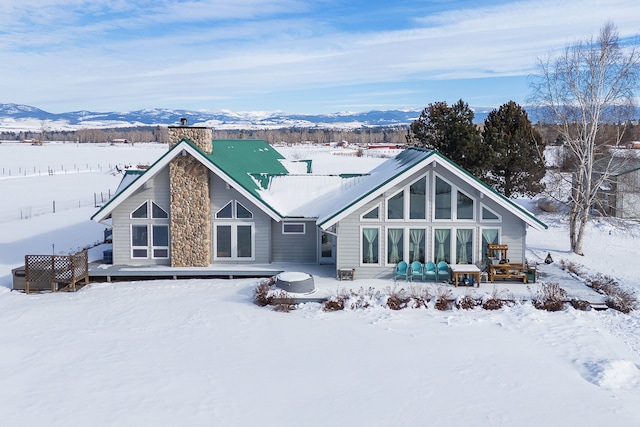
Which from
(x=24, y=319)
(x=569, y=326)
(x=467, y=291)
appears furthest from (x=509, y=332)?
(x=24, y=319)

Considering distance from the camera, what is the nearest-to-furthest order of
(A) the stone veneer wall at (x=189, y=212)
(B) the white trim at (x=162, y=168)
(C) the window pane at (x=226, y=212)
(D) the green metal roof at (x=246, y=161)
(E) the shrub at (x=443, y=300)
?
1. (E) the shrub at (x=443, y=300)
2. (B) the white trim at (x=162, y=168)
3. (A) the stone veneer wall at (x=189, y=212)
4. (D) the green metal roof at (x=246, y=161)
5. (C) the window pane at (x=226, y=212)

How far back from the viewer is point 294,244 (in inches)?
784

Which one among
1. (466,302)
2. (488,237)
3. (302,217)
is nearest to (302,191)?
(302,217)

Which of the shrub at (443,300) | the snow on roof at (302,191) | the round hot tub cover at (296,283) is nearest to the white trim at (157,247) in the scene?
the snow on roof at (302,191)

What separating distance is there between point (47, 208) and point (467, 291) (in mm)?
29545

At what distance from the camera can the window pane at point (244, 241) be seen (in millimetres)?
19438

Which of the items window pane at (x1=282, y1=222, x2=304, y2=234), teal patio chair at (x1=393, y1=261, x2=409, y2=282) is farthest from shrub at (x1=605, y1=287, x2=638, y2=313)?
window pane at (x1=282, y1=222, x2=304, y2=234)

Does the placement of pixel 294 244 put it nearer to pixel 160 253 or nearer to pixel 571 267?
pixel 160 253

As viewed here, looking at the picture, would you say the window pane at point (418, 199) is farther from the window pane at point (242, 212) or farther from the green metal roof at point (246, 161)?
the window pane at point (242, 212)

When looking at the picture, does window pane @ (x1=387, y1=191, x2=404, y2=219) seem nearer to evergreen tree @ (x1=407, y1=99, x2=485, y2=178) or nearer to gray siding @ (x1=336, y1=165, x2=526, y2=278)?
gray siding @ (x1=336, y1=165, x2=526, y2=278)

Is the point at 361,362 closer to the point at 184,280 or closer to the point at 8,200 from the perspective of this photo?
the point at 184,280

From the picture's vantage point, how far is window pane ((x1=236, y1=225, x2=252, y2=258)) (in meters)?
19.4

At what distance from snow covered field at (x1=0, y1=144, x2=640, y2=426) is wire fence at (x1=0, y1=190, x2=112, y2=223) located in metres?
16.7

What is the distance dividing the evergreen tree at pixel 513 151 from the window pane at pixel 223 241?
1636 cm
